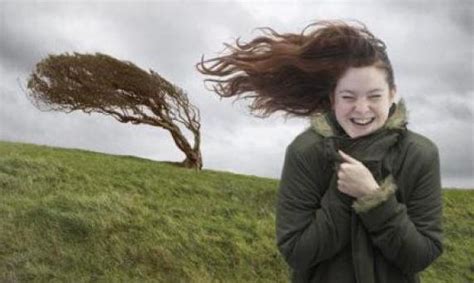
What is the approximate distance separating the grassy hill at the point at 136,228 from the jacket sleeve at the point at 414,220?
25.1ft

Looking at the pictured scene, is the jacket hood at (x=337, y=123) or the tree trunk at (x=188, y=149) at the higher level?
the tree trunk at (x=188, y=149)

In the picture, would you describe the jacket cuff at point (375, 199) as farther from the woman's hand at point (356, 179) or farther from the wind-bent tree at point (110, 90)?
the wind-bent tree at point (110, 90)

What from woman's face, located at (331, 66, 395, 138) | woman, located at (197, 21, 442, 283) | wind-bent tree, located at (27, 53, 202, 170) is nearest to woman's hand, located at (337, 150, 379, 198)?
woman, located at (197, 21, 442, 283)

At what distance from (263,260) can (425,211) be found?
28.8 feet

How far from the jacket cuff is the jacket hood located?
0.94 feet

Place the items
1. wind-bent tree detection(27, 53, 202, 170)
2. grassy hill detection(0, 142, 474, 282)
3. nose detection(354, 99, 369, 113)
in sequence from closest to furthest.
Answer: nose detection(354, 99, 369, 113)
grassy hill detection(0, 142, 474, 282)
wind-bent tree detection(27, 53, 202, 170)

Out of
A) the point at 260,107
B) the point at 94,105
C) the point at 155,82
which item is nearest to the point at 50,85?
the point at 94,105

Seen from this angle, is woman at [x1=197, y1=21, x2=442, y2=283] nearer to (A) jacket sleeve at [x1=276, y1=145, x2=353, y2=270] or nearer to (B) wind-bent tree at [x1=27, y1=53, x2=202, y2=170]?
(A) jacket sleeve at [x1=276, y1=145, x2=353, y2=270]

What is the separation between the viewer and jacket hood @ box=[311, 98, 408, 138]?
10.2ft

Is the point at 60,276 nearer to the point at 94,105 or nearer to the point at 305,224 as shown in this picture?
the point at 305,224

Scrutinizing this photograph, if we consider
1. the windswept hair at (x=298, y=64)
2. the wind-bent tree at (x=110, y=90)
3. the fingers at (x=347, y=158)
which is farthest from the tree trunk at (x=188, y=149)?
the fingers at (x=347, y=158)

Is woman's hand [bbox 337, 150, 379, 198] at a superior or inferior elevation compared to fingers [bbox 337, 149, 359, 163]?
inferior

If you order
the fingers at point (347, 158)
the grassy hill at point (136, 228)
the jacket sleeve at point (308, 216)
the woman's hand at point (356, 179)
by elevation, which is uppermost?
the fingers at point (347, 158)

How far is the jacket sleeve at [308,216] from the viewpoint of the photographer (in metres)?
3.02
